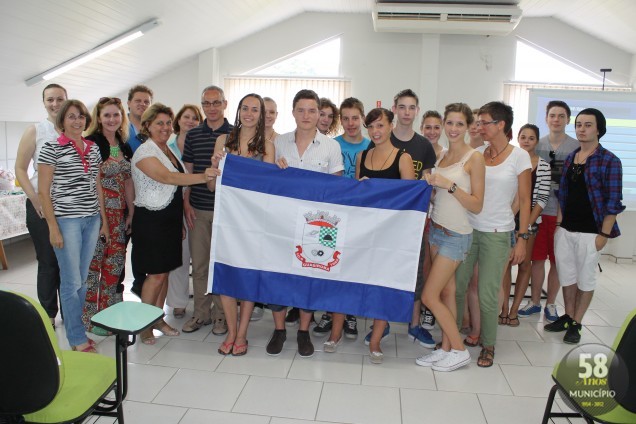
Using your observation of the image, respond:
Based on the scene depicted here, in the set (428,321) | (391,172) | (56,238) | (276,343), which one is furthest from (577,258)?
(56,238)

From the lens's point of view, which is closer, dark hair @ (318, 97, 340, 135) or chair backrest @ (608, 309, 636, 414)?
chair backrest @ (608, 309, 636, 414)

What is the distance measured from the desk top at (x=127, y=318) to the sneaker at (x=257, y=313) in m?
1.91

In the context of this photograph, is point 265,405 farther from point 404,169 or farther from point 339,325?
point 404,169

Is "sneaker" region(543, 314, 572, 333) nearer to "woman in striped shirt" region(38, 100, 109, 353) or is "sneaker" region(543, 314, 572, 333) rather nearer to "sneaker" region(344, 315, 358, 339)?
"sneaker" region(344, 315, 358, 339)

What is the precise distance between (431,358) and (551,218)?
1774mm

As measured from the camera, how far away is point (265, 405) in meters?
2.48

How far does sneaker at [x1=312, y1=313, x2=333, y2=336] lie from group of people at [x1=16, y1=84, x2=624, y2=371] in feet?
0.04

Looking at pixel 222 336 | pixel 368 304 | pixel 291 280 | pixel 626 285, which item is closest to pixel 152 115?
pixel 291 280

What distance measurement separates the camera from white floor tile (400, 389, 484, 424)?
2.39 m

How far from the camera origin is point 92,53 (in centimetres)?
555

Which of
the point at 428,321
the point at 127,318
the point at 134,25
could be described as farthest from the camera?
the point at 134,25

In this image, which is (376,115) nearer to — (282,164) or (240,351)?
(282,164)

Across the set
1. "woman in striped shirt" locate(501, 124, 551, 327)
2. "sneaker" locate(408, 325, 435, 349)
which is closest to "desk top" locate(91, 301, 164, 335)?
"sneaker" locate(408, 325, 435, 349)

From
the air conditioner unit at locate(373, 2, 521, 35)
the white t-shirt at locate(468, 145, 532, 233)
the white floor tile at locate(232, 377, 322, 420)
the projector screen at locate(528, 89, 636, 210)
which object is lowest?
the white floor tile at locate(232, 377, 322, 420)
